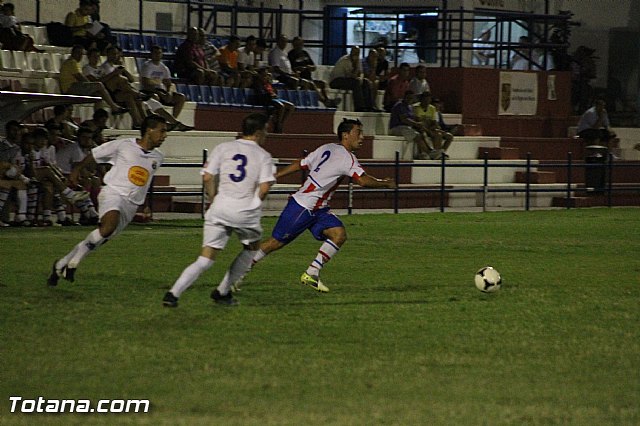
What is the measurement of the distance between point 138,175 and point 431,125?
664 inches

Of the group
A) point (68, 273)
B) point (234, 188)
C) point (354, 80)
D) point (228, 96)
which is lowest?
point (68, 273)

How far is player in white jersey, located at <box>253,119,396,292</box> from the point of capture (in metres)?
12.9

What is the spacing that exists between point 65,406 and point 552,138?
2564cm

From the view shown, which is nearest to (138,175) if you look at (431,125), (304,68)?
(431,125)

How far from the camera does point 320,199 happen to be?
13023 millimetres

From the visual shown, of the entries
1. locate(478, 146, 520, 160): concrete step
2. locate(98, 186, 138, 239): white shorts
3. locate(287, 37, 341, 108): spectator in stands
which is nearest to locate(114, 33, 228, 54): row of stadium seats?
locate(287, 37, 341, 108): spectator in stands

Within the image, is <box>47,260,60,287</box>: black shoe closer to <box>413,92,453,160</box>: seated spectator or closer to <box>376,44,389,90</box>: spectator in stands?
<box>413,92,453,160</box>: seated spectator

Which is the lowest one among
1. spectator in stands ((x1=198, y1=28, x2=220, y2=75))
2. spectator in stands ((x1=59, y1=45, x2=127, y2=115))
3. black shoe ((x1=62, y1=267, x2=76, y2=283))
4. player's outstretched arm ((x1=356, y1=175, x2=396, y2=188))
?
black shoe ((x1=62, y1=267, x2=76, y2=283))

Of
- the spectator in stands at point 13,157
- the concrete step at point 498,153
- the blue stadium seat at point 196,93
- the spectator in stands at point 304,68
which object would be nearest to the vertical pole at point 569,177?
the concrete step at point 498,153

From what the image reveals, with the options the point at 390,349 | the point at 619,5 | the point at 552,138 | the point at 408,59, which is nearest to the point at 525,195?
the point at 552,138

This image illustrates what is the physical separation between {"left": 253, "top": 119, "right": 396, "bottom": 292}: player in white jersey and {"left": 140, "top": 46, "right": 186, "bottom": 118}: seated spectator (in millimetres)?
12720

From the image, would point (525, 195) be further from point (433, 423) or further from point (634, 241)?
point (433, 423)

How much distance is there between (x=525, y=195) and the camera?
93.7ft

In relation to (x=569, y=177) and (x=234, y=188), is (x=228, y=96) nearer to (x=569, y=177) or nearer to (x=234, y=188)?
(x=569, y=177)
